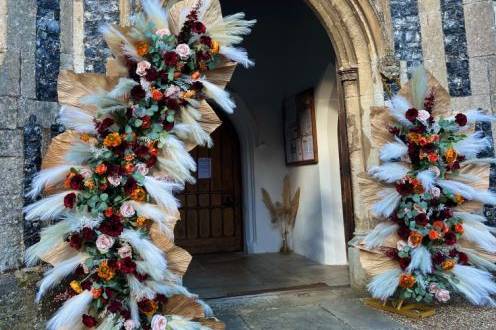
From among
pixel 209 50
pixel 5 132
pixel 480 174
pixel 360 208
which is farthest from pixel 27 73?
pixel 480 174

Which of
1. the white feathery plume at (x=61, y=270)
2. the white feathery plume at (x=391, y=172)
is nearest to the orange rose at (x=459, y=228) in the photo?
the white feathery plume at (x=391, y=172)

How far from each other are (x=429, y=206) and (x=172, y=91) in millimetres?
1898

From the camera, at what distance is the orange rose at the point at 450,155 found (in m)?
2.78

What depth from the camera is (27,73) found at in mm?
2736

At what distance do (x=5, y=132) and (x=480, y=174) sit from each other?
3.14 metres

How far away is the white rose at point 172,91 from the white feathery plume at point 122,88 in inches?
6.7

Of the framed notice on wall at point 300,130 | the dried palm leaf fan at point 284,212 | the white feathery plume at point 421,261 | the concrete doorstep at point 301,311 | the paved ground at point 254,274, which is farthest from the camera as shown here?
the dried palm leaf fan at point 284,212

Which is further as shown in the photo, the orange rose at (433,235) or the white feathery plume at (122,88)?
the orange rose at (433,235)

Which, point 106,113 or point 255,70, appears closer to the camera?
point 106,113

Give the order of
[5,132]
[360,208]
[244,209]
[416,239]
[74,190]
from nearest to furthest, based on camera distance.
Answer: [74,190]
[5,132]
[416,239]
[360,208]
[244,209]

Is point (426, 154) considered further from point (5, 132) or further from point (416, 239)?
point (5, 132)

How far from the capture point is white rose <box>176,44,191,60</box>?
215 cm

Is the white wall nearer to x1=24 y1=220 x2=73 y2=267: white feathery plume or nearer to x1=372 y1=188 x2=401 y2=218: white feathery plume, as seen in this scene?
x1=372 y1=188 x2=401 y2=218: white feathery plume

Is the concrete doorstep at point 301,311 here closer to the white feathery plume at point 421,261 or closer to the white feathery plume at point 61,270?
the white feathery plume at point 421,261
